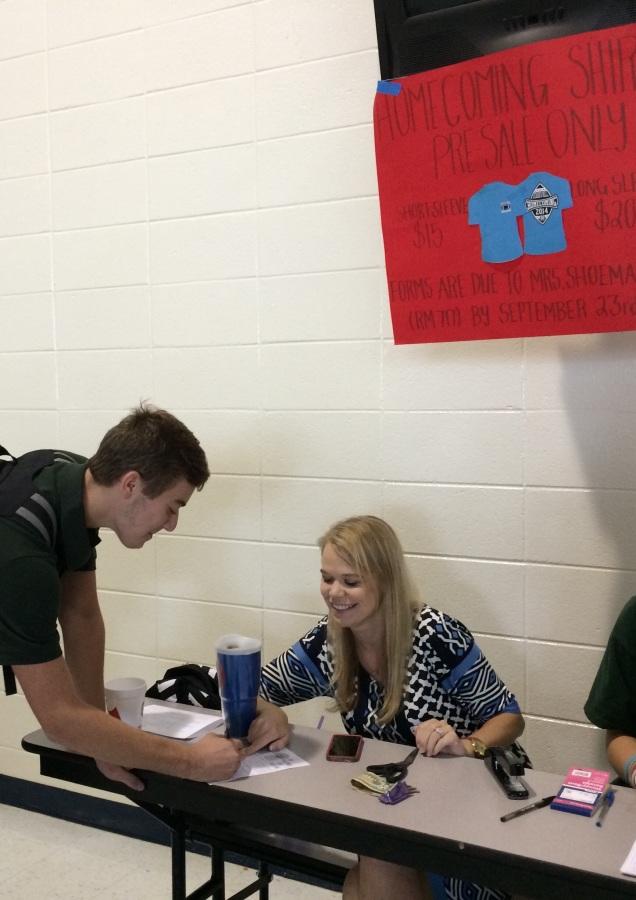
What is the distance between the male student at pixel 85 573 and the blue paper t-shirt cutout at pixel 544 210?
97cm

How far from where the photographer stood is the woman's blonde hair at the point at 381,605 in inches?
74.7

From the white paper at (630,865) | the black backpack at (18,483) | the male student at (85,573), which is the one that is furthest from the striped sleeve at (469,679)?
the black backpack at (18,483)

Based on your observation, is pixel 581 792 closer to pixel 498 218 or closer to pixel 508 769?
pixel 508 769

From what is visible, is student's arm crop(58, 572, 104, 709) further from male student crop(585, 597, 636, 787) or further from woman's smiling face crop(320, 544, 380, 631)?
male student crop(585, 597, 636, 787)

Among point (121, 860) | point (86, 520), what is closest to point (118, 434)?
point (86, 520)

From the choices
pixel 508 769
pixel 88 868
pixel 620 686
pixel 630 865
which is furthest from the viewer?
pixel 88 868

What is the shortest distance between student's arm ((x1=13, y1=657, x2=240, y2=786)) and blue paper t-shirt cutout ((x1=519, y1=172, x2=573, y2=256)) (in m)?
1.34

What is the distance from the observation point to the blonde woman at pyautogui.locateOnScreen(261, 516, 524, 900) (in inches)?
74.5

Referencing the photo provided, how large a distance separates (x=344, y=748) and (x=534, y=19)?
1.58 meters

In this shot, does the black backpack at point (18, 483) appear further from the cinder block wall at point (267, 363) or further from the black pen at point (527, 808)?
the black pen at point (527, 808)

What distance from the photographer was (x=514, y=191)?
6.98 ft

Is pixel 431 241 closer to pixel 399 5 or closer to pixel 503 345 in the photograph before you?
pixel 503 345

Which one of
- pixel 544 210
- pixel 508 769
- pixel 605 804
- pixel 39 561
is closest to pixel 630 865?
pixel 605 804

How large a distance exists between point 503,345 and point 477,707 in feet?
2.93
